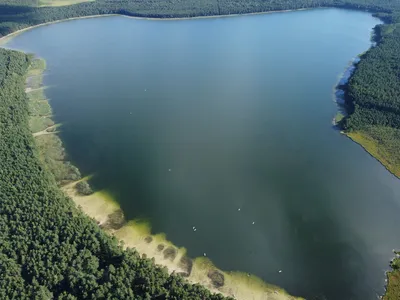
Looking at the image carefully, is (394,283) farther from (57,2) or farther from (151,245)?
(57,2)

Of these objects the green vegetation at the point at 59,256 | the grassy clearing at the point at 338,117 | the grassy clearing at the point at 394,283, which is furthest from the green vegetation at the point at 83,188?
the grassy clearing at the point at 338,117

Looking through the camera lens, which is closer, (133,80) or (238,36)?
(133,80)

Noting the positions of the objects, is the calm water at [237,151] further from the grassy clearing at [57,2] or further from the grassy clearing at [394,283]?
the grassy clearing at [57,2]

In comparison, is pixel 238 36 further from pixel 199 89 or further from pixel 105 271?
pixel 105 271

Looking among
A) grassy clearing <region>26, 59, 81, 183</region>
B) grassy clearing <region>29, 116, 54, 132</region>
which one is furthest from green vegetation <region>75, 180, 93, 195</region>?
grassy clearing <region>29, 116, 54, 132</region>

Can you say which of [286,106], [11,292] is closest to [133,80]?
[286,106]

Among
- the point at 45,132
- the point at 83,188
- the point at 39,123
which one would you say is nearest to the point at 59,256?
the point at 83,188
